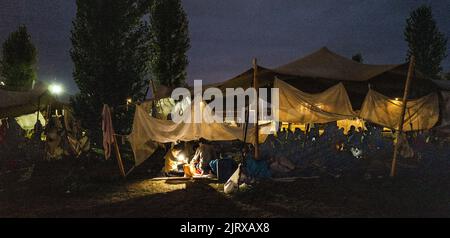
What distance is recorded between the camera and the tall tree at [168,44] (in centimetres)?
2177

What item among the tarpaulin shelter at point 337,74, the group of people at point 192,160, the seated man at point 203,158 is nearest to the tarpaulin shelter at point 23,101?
the group of people at point 192,160

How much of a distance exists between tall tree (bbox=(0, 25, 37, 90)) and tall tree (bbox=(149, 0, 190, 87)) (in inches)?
343

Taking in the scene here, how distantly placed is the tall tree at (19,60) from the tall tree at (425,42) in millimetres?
30246

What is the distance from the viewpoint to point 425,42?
2842cm

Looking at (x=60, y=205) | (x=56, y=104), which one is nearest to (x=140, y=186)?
(x=60, y=205)

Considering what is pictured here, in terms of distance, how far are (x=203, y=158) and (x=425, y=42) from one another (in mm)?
26611

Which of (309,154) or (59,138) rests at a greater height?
(59,138)

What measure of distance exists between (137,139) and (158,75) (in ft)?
39.1

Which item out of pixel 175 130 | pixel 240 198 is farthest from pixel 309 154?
pixel 175 130

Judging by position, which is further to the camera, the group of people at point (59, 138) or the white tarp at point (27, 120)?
the white tarp at point (27, 120)

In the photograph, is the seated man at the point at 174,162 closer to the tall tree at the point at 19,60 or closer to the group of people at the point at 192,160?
the group of people at the point at 192,160

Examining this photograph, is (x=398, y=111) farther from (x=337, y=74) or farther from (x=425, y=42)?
(x=425, y=42)
